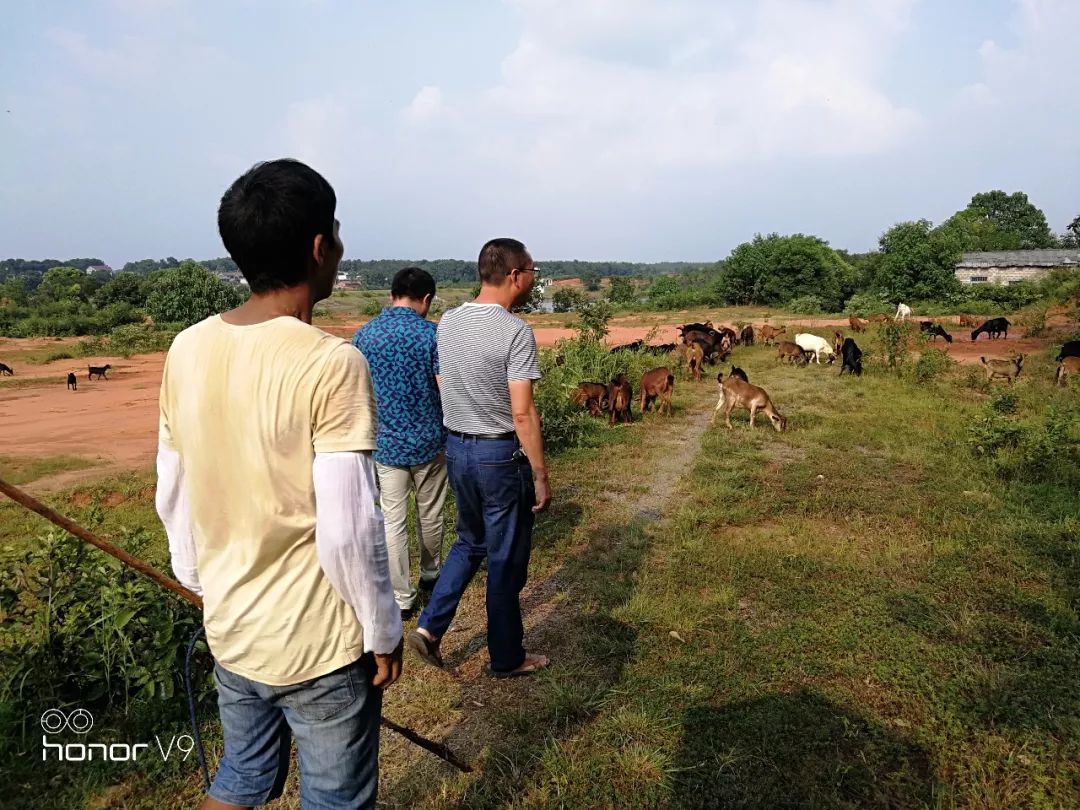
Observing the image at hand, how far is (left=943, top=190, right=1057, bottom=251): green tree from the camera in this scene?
53.5 m

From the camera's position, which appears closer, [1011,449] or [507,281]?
[507,281]

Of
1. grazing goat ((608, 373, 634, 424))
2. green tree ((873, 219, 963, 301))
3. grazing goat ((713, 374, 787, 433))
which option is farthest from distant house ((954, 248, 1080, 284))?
grazing goat ((608, 373, 634, 424))

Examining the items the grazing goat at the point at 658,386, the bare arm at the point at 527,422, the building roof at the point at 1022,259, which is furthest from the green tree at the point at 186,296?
the building roof at the point at 1022,259

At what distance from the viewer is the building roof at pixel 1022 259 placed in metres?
36.6

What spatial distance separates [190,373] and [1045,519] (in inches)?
238

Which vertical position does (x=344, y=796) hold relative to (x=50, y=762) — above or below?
above

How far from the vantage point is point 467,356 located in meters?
2.90

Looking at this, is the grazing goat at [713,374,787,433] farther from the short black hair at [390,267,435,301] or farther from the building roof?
the building roof

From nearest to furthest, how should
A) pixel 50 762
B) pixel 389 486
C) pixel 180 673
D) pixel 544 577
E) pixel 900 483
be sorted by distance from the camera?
pixel 50 762
pixel 180 673
pixel 389 486
pixel 544 577
pixel 900 483

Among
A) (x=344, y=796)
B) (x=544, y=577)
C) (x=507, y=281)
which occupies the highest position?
(x=507, y=281)

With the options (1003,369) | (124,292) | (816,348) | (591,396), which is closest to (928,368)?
(1003,369)

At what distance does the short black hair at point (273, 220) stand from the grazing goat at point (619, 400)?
7950mm

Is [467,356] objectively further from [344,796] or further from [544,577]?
[544,577]

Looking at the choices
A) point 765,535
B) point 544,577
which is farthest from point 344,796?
point 765,535
